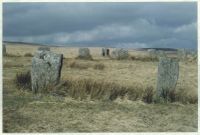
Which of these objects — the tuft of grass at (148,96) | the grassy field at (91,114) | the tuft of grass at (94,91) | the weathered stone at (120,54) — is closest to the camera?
the grassy field at (91,114)

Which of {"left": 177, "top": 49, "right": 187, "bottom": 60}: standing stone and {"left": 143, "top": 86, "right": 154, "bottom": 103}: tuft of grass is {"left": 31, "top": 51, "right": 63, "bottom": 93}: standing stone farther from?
{"left": 177, "top": 49, "right": 187, "bottom": 60}: standing stone

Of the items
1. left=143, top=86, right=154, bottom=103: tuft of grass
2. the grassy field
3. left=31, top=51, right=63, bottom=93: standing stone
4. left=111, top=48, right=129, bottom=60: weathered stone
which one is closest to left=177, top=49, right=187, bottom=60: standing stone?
left=111, top=48, right=129, bottom=60: weathered stone

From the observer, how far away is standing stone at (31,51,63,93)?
463 inches

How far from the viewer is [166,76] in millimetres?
11789

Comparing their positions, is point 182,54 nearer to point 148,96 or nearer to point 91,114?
point 148,96

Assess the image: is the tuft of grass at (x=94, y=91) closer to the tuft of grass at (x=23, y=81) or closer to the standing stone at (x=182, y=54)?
the tuft of grass at (x=23, y=81)

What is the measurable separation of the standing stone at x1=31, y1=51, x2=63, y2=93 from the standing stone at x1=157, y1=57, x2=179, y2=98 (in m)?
2.66

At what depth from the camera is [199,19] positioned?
10469 mm

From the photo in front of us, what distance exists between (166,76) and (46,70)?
3.16m

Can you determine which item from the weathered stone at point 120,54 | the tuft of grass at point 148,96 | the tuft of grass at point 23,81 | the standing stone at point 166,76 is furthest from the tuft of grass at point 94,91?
the weathered stone at point 120,54

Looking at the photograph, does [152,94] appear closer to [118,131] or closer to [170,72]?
[170,72]

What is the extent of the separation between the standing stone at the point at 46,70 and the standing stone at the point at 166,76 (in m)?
2.66

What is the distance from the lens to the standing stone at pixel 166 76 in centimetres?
1173

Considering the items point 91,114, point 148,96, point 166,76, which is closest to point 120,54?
point 166,76
